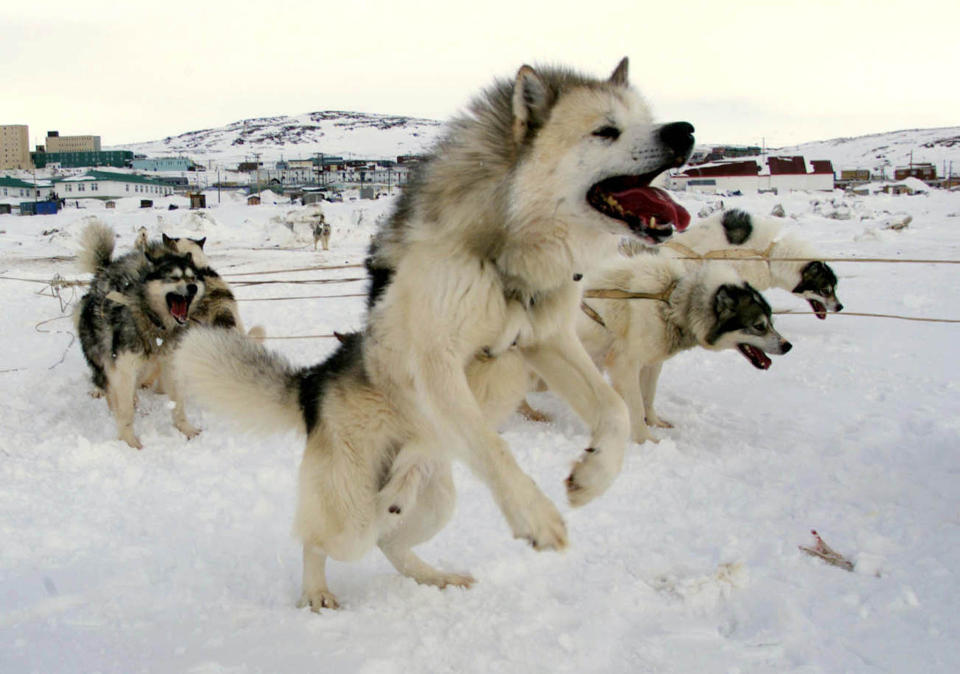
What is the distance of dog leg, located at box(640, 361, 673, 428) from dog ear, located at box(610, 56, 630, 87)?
304 centimetres

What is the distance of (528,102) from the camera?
224 centimetres

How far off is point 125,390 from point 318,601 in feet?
9.35

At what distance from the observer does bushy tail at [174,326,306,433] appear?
277cm

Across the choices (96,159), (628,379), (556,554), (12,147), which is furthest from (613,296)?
(12,147)

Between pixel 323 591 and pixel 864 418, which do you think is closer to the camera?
pixel 323 591

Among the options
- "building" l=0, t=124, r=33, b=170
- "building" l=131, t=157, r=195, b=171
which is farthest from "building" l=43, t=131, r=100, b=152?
"building" l=131, t=157, r=195, b=171

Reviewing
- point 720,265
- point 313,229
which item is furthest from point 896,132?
point 720,265

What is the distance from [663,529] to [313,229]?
1836cm

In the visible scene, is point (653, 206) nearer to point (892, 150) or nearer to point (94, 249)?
point (94, 249)

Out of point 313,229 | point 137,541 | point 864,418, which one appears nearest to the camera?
point 137,541

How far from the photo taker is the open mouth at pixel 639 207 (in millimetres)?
2137

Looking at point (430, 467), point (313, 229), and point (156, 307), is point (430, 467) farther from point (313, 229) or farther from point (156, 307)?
point (313, 229)

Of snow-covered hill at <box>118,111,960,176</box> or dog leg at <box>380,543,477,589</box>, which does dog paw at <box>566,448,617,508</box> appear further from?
snow-covered hill at <box>118,111,960,176</box>

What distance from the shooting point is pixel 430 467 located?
268cm
